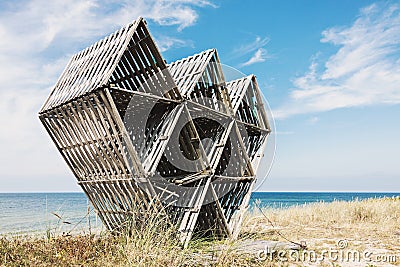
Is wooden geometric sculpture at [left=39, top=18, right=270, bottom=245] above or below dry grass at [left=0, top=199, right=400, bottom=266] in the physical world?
above

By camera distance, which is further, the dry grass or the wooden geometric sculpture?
the wooden geometric sculpture

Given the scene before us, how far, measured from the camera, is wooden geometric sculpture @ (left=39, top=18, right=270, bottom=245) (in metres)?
5.05

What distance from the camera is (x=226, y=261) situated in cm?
467

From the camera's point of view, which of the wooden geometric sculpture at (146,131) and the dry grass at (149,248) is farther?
the wooden geometric sculpture at (146,131)

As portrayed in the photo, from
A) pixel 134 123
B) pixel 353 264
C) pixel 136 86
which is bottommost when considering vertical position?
pixel 353 264

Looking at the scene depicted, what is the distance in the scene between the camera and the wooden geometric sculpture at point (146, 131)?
505 centimetres

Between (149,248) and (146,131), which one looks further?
(146,131)

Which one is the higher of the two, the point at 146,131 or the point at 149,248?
the point at 146,131

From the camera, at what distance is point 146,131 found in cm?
596

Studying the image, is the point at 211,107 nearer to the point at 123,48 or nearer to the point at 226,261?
the point at 123,48

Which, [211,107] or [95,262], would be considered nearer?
[95,262]

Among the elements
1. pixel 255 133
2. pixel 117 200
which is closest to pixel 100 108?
pixel 117 200

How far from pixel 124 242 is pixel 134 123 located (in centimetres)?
199

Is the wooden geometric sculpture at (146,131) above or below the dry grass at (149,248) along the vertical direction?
above
